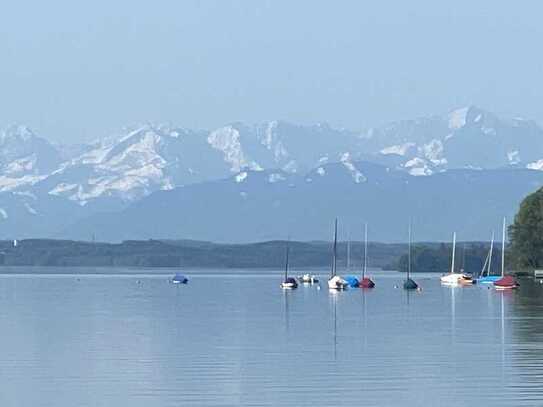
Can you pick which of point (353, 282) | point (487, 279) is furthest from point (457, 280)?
point (353, 282)

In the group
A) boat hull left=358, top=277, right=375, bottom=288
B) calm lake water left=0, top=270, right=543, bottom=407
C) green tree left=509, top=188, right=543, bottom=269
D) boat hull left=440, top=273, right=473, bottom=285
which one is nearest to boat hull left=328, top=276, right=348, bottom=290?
boat hull left=358, top=277, right=375, bottom=288

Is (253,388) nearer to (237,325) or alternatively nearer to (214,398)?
(214,398)

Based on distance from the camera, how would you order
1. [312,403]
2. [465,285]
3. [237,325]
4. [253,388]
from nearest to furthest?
1. [312,403]
2. [253,388]
3. [237,325]
4. [465,285]

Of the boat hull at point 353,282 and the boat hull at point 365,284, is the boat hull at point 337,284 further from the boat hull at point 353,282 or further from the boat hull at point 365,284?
the boat hull at point 353,282

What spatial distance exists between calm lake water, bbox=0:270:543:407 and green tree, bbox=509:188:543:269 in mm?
64478

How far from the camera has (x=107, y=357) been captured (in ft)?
194

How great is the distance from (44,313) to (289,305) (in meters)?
17.3

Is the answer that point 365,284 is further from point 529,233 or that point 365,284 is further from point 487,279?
point 529,233

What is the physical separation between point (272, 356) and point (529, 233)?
11063cm

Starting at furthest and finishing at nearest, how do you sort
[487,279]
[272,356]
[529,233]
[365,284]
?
[487,279] → [529,233] → [365,284] → [272,356]

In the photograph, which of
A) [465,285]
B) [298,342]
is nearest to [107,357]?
[298,342]

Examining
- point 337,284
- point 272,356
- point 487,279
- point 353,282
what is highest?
point 487,279

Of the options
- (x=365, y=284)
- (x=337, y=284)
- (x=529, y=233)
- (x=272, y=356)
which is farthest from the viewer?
(x=529, y=233)

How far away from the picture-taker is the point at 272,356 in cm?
5966
